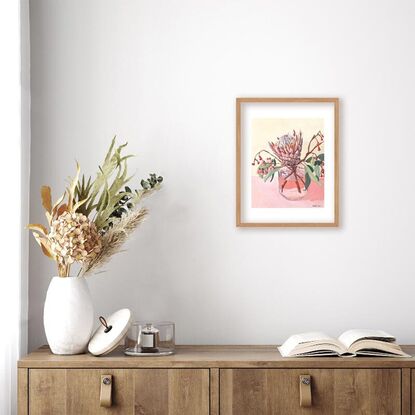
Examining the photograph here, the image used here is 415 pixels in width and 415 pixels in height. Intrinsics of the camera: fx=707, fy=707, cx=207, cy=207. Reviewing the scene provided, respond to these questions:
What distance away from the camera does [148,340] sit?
8.15 ft

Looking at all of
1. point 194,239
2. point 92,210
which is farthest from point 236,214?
point 92,210

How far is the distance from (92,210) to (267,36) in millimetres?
983

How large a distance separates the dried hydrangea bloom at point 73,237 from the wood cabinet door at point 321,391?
638mm

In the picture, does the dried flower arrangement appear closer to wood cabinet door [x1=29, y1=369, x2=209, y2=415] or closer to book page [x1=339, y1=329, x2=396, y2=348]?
wood cabinet door [x1=29, y1=369, x2=209, y2=415]

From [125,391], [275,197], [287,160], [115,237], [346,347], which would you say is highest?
[287,160]

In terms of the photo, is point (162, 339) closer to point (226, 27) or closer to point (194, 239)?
point (194, 239)

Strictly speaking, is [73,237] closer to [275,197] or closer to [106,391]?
[106,391]

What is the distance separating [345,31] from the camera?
283cm

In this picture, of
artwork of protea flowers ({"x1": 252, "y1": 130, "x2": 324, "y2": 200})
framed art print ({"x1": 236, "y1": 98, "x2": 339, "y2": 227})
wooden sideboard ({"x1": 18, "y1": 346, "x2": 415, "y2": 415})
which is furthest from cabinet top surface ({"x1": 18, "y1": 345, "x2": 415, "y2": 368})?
artwork of protea flowers ({"x1": 252, "y1": 130, "x2": 324, "y2": 200})

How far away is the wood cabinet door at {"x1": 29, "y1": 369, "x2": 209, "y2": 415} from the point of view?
2.38m

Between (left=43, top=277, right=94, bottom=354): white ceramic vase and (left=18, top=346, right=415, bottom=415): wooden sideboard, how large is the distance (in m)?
0.09

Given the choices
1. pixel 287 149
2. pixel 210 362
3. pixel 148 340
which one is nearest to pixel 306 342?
pixel 210 362

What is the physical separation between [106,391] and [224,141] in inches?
42.2

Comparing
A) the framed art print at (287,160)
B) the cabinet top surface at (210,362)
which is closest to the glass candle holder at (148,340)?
the cabinet top surface at (210,362)
